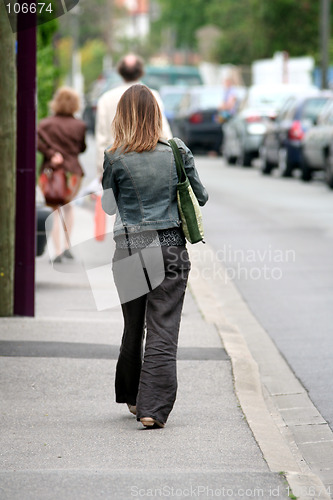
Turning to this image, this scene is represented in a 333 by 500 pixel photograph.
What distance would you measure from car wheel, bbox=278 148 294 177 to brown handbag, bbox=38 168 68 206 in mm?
Answer: 13707

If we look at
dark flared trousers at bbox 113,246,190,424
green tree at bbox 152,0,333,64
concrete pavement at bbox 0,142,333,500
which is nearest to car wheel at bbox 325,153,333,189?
concrete pavement at bbox 0,142,333,500

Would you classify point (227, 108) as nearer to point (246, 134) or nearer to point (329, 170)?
point (246, 134)

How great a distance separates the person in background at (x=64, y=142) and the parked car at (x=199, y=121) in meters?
21.2

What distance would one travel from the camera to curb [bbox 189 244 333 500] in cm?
527

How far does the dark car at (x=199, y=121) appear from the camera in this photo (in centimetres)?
3381

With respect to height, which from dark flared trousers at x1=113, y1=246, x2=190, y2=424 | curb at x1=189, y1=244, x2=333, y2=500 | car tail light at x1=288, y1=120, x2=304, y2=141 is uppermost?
dark flared trousers at x1=113, y1=246, x2=190, y2=424

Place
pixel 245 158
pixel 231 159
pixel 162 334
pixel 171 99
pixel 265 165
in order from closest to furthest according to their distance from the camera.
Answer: pixel 162 334 < pixel 265 165 < pixel 245 158 < pixel 231 159 < pixel 171 99

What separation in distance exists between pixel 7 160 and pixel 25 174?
6.5 inches

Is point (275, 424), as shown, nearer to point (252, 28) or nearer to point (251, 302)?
point (251, 302)

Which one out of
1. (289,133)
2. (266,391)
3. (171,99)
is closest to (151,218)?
(266,391)

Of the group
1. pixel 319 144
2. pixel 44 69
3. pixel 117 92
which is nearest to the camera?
pixel 117 92

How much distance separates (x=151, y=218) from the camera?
5.87m

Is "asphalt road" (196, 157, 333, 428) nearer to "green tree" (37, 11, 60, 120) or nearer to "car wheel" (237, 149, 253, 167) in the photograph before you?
"green tree" (37, 11, 60, 120)

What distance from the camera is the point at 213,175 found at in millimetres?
26656
